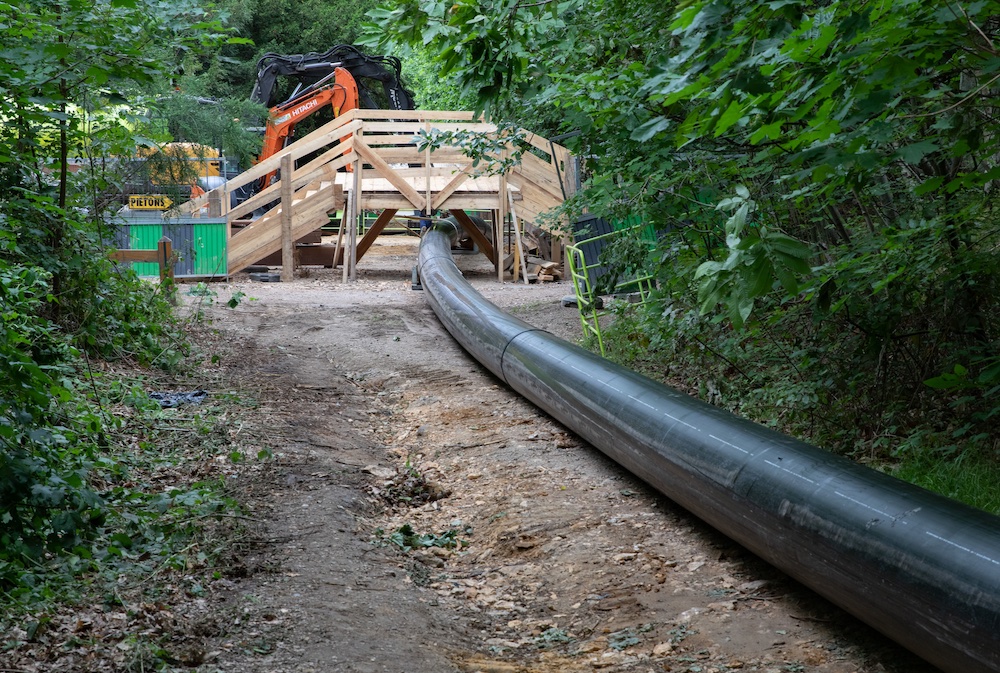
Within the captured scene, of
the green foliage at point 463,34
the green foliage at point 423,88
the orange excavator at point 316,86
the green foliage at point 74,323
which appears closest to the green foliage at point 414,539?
the green foliage at point 74,323

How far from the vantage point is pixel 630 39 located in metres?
6.50

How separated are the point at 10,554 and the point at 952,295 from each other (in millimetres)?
4657

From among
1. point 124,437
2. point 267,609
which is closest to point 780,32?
point 267,609

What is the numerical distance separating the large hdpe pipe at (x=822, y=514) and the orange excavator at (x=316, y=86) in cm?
1474

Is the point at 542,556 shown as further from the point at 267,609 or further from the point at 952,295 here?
the point at 952,295

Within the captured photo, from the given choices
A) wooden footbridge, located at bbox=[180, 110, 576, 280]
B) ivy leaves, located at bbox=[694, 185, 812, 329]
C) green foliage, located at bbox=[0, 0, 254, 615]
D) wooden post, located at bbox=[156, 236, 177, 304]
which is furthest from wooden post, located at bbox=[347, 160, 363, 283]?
ivy leaves, located at bbox=[694, 185, 812, 329]

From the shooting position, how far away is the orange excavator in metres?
19.5

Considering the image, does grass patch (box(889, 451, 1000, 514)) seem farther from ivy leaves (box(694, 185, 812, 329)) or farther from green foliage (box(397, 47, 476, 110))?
green foliage (box(397, 47, 476, 110))

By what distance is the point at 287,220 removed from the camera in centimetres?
1544

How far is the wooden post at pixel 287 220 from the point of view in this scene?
15320mm

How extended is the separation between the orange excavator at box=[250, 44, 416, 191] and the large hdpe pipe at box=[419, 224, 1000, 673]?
14.7 m

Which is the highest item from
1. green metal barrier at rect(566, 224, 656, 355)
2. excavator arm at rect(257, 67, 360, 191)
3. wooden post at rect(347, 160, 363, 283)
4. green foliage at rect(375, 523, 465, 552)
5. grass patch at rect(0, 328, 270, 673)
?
excavator arm at rect(257, 67, 360, 191)

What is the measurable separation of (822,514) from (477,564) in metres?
1.91

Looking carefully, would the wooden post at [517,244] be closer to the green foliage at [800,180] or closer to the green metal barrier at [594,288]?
the green metal barrier at [594,288]
